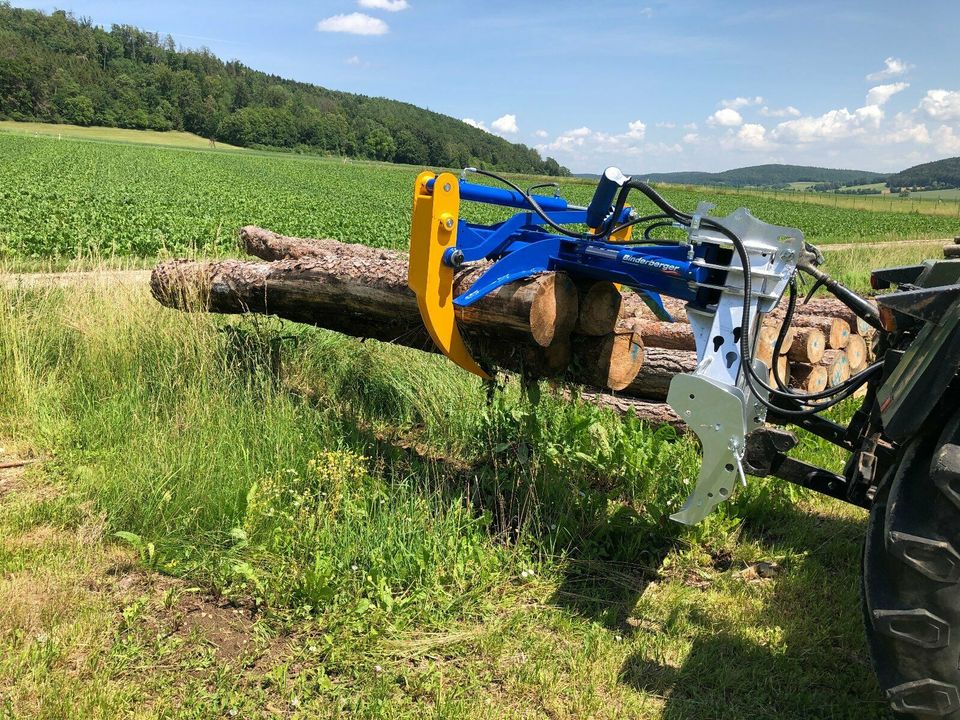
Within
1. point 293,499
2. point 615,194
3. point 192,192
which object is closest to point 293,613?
point 293,499

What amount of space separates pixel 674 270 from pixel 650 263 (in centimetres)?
17

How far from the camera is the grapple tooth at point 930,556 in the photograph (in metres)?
1.98

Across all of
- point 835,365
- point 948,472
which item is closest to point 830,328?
point 835,365

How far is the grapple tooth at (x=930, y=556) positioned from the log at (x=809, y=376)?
3689 mm

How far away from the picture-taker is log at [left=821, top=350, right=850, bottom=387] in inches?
219

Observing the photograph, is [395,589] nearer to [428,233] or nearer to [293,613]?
[293,613]

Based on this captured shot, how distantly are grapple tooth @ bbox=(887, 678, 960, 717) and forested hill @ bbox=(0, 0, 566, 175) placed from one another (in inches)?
3122

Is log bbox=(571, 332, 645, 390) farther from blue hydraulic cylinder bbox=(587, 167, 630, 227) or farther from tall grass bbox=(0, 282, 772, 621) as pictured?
blue hydraulic cylinder bbox=(587, 167, 630, 227)

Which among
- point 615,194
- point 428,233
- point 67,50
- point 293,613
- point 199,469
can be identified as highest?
point 67,50

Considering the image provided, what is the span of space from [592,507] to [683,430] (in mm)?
1518

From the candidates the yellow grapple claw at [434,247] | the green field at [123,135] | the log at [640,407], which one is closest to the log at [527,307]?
the yellow grapple claw at [434,247]

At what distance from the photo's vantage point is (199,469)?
3885 millimetres

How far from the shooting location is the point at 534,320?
11.8ft

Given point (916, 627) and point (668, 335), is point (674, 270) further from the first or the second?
point (668, 335)
